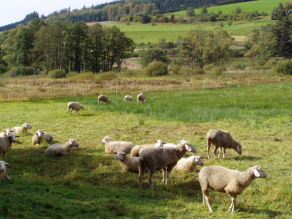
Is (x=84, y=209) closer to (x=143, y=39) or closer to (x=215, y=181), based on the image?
(x=215, y=181)

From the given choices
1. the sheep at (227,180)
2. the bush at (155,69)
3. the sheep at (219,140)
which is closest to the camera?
the sheep at (227,180)

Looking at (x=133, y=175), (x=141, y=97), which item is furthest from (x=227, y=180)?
(x=141, y=97)

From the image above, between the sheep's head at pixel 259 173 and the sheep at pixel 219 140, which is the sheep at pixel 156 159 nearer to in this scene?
the sheep at pixel 219 140

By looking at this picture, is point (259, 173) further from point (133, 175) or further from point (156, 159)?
point (133, 175)

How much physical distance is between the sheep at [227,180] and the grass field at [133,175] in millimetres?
393

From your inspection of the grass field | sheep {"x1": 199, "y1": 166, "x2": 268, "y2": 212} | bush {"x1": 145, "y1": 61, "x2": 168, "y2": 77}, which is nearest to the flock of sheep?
sheep {"x1": 199, "y1": 166, "x2": 268, "y2": 212}

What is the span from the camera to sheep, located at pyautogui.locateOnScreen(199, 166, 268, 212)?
5.87 m

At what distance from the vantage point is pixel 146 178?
782 cm

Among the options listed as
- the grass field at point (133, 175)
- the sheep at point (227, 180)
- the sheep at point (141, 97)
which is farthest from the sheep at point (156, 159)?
the sheep at point (141, 97)

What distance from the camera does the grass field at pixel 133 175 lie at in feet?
18.9

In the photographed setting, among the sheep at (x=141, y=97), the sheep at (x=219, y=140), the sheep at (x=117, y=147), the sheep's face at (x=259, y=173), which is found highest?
the sheep's face at (x=259, y=173)

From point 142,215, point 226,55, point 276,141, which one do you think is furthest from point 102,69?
point 142,215

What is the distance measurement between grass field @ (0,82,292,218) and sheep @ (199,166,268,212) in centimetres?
39

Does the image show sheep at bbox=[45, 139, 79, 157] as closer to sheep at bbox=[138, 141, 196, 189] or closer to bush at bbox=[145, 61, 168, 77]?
sheep at bbox=[138, 141, 196, 189]
